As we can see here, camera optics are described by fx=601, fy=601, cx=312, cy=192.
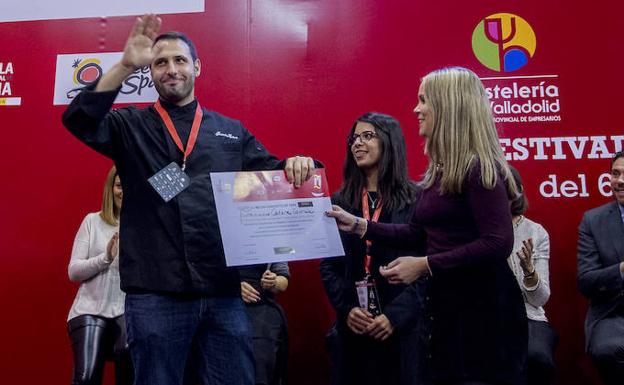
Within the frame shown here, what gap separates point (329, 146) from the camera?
4086 mm

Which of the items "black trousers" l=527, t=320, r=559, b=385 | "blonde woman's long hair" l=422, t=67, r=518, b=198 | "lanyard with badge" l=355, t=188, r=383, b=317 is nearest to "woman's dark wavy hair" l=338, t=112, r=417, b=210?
"lanyard with badge" l=355, t=188, r=383, b=317

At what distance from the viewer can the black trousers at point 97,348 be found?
326 centimetres

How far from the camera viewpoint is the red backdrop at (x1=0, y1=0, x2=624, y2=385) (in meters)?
3.95

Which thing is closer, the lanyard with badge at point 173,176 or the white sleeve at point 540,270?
the lanyard with badge at point 173,176

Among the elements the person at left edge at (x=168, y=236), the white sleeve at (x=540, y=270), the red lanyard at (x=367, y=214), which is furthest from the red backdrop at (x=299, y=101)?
the person at left edge at (x=168, y=236)

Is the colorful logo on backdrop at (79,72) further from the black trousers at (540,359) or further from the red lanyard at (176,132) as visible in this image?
the black trousers at (540,359)

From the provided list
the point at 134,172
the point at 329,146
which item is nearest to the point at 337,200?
the point at 329,146

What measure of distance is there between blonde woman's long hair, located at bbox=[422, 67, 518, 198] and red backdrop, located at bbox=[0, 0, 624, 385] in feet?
6.86

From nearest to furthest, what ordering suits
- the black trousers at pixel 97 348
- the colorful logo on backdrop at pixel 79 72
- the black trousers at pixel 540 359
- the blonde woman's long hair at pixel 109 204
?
the black trousers at pixel 540 359 → the black trousers at pixel 97 348 → the blonde woman's long hair at pixel 109 204 → the colorful logo on backdrop at pixel 79 72

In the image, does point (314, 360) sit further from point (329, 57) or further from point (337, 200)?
point (329, 57)

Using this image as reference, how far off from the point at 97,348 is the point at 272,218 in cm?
176

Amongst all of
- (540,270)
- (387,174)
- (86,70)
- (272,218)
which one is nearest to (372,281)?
(387,174)

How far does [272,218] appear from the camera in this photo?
2164 mm

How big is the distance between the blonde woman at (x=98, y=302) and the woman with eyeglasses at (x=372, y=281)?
1.19 metres
